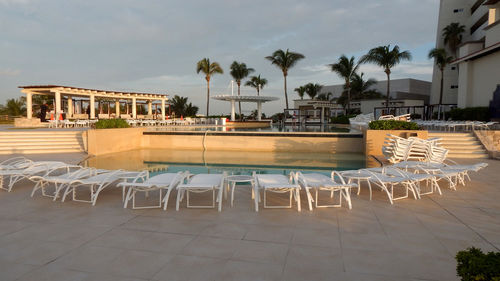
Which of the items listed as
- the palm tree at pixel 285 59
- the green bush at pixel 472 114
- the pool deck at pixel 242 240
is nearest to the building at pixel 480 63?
the green bush at pixel 472 114

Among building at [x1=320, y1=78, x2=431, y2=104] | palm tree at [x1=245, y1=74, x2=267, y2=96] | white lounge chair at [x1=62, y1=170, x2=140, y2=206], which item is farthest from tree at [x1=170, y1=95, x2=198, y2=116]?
white lounge chair at [x1=62, y1=170, x2=140, y2=206]

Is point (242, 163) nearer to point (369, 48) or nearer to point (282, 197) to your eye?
point (282, 197)

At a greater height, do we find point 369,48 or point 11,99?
point 369,48

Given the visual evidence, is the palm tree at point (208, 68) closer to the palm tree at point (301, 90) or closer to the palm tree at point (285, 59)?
the palm tree at point (285, 59)

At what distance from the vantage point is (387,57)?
28.4 m

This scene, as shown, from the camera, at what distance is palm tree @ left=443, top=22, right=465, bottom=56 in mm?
31525

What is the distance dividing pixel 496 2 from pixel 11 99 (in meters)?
51.2

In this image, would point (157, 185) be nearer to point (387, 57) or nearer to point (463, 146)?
point (463, 146)

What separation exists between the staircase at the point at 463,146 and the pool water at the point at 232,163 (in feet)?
9.93

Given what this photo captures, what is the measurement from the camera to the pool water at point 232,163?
28.8ft

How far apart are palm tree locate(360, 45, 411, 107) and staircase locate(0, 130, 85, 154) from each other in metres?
25.7

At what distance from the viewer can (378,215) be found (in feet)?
13.1

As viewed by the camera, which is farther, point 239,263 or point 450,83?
point 450,83

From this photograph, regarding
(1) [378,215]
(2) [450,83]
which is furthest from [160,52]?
(2) [450,83]
